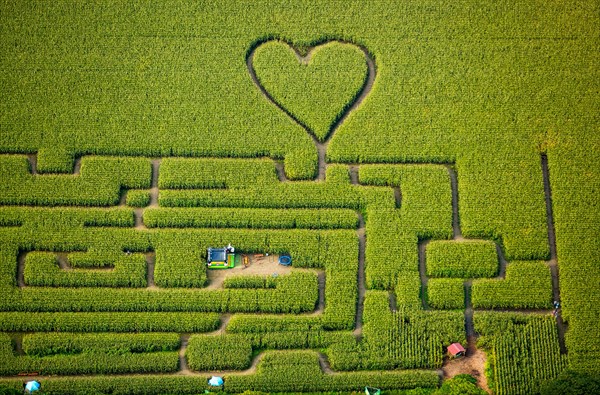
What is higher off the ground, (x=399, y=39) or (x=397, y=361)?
(x=399, y=39)

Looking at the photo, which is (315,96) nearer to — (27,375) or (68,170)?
(68,170)

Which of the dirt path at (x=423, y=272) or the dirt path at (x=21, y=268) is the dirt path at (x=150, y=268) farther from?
the dirt path at (x=423, y=272)

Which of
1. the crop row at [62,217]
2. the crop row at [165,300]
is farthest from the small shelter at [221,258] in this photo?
the crop row at [62,217]

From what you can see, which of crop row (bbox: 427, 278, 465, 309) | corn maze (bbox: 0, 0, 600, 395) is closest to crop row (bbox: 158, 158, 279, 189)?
corn maze (bbox: 0, 0, 600, 395)

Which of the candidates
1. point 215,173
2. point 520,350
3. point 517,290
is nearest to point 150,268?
point 215,173

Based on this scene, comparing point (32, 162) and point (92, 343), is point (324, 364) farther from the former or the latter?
point (32, 162)

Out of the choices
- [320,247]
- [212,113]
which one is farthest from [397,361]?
[212,113]

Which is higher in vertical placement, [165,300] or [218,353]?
[165,300]

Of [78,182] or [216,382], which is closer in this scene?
[216,382]
